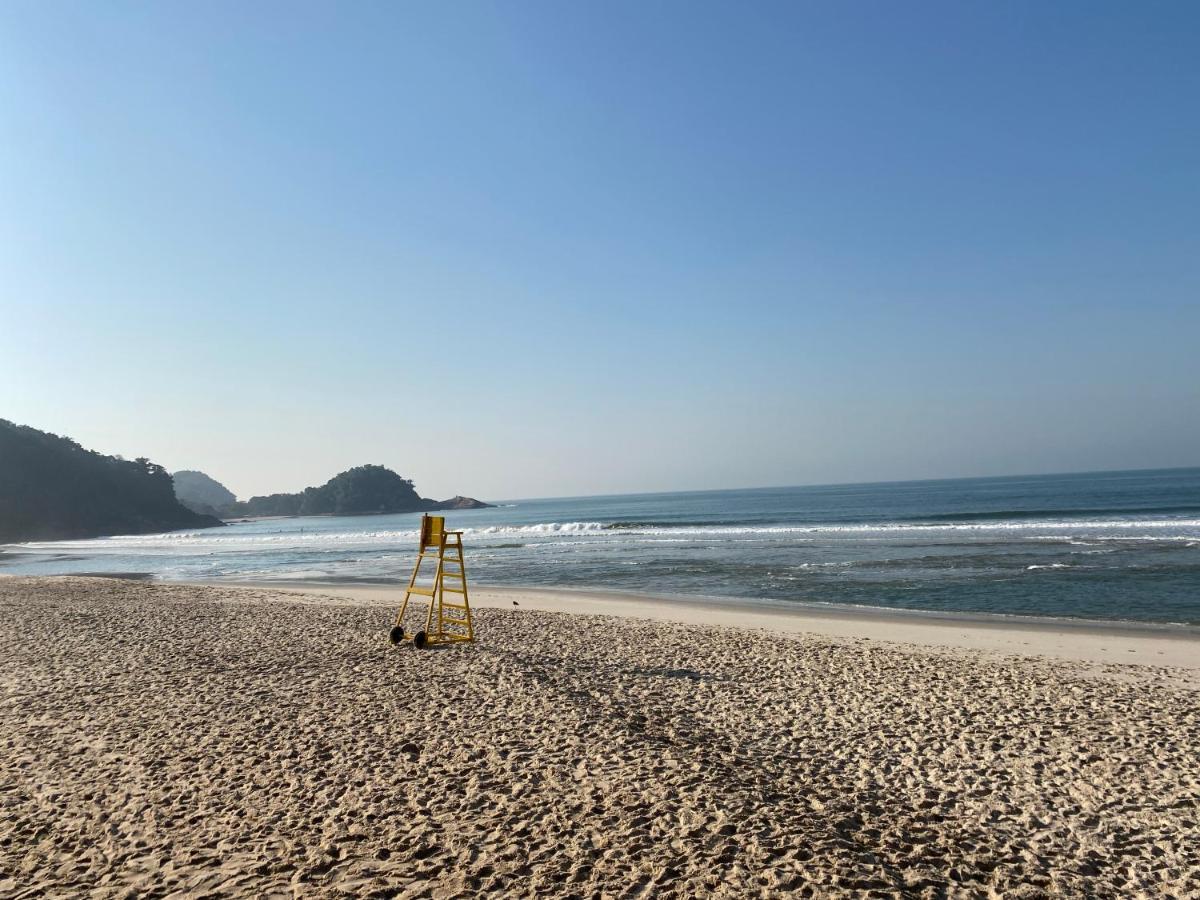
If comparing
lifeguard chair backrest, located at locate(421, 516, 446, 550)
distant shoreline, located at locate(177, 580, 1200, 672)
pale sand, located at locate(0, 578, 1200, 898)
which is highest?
lifeguard chair backrest, located at locate(421, 516, 446, 550)

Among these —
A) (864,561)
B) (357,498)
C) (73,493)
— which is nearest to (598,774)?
(864,561)

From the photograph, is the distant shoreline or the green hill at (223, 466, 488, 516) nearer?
the distant shoreline

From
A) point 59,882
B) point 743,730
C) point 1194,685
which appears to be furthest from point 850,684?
point 59,882

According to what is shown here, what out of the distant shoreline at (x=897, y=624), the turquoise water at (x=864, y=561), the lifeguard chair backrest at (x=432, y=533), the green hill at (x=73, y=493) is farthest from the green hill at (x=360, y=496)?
the lifeguard chair backrest at (x=432, y=533)

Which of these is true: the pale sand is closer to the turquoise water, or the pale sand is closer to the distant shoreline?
the distant shoreline

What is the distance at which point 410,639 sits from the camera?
12.1 m

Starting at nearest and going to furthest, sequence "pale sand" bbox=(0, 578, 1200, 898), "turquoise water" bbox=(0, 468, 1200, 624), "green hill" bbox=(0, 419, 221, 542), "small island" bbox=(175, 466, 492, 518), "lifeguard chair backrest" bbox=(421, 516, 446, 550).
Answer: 1. "pale sand" bbox=(0, 578, 1200, 898)
2. "lifeguard chair backrest" bbox=(421, 516, 446, 550)
3. "turquoise water" bbox=(0, 468, 1200, 624)
4. "green hill" bbox=(0, 419, 221, 542)
5. "small island" bbox=(175, 466, 492, 518)

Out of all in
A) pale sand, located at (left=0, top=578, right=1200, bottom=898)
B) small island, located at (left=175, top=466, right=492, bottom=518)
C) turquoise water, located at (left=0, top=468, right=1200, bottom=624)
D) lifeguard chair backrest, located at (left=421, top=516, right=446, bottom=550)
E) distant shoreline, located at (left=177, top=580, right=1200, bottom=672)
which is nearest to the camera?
pale sand, located at (left=0, top=578, right=1200, bottom=898)

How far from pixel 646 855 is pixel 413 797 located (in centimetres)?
201

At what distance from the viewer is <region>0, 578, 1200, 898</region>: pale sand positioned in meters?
4.42

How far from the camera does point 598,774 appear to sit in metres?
5.85

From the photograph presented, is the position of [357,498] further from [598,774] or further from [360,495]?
[598,774]

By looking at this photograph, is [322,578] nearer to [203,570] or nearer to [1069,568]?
[203,570]

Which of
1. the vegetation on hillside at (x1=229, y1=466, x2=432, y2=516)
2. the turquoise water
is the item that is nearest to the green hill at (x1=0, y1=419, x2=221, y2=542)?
the vegetation on hillside at (x1=229, y1=466, x2=432, y2=516)
